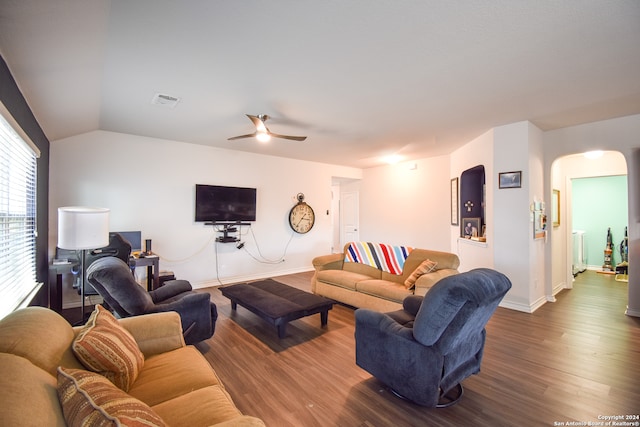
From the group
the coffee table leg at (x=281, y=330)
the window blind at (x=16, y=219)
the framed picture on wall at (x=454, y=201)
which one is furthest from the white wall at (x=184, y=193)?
the framed picture on wall at (x=454, y=201)

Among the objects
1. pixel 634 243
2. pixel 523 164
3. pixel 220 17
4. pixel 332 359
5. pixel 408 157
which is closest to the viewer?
pixel 220 17

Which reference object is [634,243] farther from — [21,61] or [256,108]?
[21,61]

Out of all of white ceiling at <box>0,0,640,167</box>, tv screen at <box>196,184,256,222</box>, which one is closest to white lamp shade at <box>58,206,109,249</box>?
white ceiling at <box>0,0,640,167</box>

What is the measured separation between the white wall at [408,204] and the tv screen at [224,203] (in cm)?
318

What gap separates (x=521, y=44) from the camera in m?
2.07

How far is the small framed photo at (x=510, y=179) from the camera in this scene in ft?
13.0

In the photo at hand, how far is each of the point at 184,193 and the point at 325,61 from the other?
12.1 feet

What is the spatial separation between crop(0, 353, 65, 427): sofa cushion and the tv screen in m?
4.23

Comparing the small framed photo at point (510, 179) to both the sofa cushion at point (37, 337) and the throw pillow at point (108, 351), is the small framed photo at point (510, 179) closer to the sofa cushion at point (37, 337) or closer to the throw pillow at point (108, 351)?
the throw pillow at point (108, 351)

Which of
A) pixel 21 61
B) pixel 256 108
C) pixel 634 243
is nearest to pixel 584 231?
pixel 634 243

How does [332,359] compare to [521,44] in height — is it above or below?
below

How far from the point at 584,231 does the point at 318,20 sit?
A: 8107 millimetres

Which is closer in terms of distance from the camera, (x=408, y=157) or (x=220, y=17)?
(x=220, y=17)

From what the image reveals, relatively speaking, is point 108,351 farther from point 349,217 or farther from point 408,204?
point 349,217
